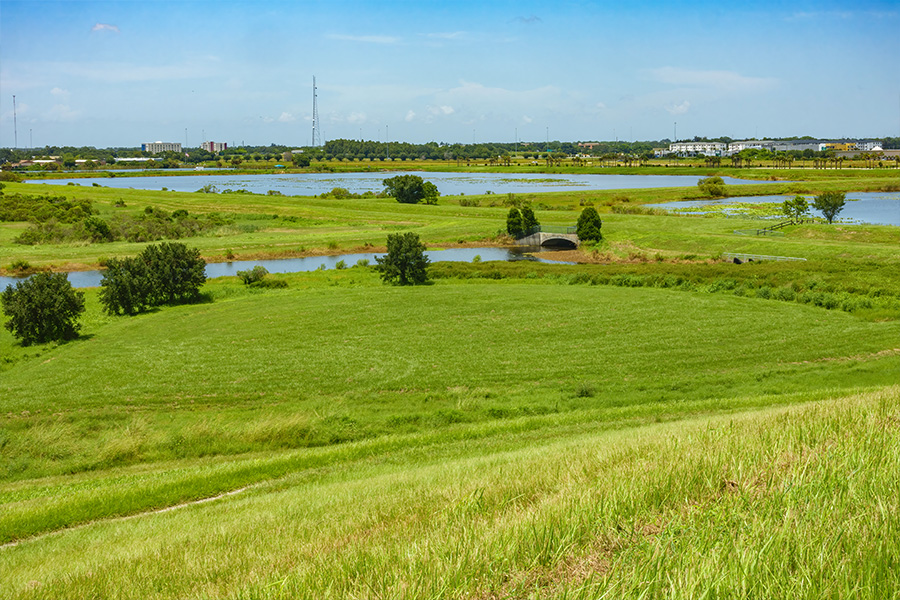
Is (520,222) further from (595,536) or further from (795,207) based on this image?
(595,536)

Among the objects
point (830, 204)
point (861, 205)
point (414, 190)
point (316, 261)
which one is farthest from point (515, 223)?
point (861, 205)

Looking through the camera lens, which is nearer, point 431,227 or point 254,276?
point 254,276

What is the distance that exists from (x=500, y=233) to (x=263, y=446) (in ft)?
200

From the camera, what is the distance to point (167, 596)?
5.23 meters

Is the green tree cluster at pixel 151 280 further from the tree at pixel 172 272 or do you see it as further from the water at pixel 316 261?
the water at pixel 316 261

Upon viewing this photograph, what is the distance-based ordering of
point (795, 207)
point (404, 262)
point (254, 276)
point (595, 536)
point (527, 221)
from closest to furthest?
point (595, 536) < point (404, 262) < point (254, 276) < point (527, 221) < point (795, 207)

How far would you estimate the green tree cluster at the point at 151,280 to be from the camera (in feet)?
125

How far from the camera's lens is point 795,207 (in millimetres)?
79875

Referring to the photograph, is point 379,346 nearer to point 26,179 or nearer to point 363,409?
point 363,409

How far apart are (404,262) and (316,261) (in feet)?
77.7

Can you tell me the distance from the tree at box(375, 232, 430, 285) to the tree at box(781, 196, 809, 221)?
49.3 metres

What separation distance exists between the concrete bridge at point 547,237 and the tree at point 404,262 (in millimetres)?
30150

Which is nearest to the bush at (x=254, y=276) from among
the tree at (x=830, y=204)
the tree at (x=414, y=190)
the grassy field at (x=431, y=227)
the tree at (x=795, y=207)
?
the grassy field at (x=431, y=227)

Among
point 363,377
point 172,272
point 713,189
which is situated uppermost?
point 713,189
